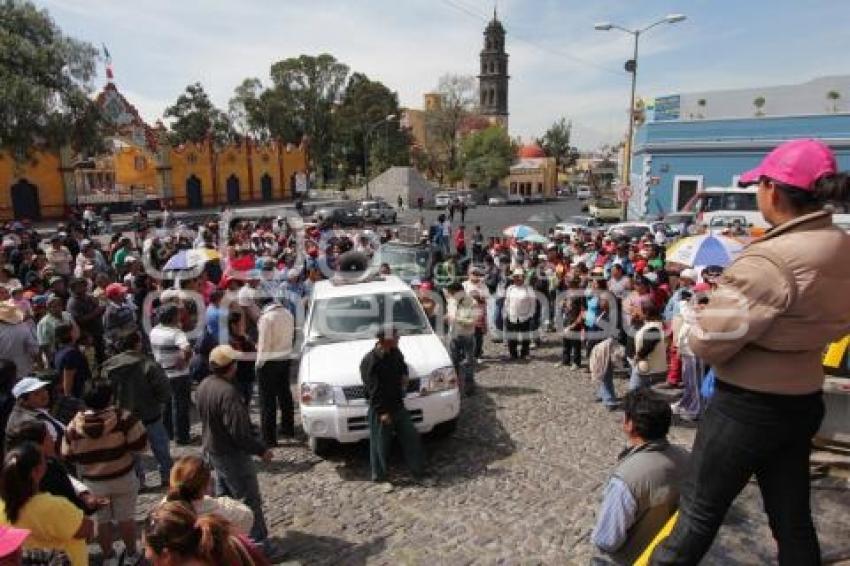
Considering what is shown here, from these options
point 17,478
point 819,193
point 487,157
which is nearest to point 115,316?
point 17,478

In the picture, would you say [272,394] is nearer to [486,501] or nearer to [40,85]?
[486,501]

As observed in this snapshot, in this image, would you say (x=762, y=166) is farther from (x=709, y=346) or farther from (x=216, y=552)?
(x=216, y=552)

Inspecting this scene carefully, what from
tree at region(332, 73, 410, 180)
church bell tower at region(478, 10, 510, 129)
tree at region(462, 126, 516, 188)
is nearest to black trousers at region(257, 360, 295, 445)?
tree at region(332, 73, 410, 180)

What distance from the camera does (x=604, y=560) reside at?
10.4ft

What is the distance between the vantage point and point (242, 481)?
497 cm

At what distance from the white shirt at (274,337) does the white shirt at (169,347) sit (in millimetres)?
874

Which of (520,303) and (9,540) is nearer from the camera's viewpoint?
(9,540)

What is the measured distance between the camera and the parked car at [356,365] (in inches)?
255

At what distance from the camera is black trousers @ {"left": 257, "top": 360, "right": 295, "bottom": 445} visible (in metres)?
7.25

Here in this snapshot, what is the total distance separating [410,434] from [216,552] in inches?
148

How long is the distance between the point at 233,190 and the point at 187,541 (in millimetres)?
Result: 55884

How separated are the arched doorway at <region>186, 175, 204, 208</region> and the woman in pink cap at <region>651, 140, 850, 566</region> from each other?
53.4m

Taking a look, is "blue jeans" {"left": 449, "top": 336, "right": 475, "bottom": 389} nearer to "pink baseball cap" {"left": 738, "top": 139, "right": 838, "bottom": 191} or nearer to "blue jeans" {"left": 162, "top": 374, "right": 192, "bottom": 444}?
"blue jeans" {"left": 162, "top": 374, "right": 192, "bottom": 444}

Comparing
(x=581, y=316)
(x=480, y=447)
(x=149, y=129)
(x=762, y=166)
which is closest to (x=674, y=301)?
(x=581, y=316)
